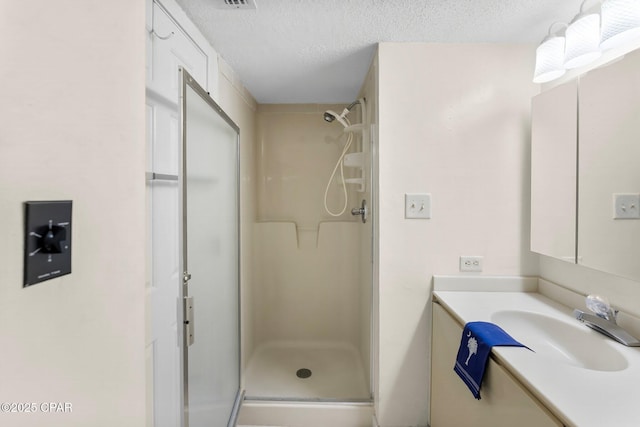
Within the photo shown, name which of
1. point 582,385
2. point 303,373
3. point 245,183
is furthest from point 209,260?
point 303,373

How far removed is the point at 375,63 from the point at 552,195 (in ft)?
3.61

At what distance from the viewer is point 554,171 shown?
1.37 m

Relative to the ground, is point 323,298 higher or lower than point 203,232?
lower

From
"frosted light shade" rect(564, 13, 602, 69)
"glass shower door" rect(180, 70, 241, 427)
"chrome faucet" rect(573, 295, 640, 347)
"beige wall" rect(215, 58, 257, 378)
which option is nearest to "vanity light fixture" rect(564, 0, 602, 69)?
"frosted light shade" rect(564, 13, 602, 69)

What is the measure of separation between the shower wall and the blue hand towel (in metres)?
1.48

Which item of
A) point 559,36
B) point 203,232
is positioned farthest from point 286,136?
point 559,36

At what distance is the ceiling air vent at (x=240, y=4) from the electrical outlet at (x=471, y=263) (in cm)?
151

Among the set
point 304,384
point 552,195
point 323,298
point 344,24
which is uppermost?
point 344,24

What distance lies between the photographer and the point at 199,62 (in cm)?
138

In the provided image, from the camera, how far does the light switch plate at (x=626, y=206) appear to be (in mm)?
1014

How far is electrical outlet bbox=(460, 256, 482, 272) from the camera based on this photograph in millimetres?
1539

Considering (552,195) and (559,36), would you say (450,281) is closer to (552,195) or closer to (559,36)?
(552,195)

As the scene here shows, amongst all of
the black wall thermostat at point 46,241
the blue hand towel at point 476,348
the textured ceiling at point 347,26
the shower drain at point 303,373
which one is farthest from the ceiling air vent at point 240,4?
the shower drain at point 303,373

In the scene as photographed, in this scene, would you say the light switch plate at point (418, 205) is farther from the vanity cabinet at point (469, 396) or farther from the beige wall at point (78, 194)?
the beige wall at point (78, 194)
